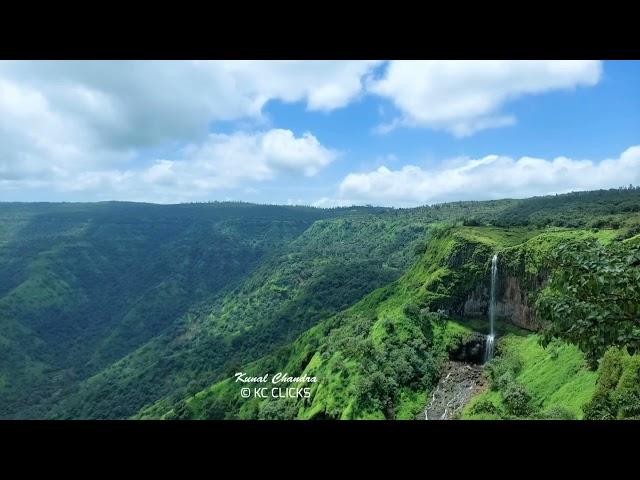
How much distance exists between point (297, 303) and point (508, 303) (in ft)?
142

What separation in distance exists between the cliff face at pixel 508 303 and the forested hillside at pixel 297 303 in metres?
0.38

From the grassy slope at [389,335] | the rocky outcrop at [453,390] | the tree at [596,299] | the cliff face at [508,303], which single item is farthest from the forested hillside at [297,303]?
the rocky outcrop at [453,390]

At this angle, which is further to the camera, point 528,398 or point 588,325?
point 528,398

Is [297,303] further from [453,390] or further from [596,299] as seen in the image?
[596,299]

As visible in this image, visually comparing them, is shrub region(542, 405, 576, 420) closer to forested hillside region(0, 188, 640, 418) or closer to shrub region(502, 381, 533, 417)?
forested hillside region(0, 188, 640, 418)

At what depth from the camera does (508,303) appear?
27.4 meters

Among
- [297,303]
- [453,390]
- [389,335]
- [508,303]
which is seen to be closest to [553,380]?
[453,390]

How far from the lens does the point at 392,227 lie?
10169cm

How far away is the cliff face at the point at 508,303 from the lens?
2592 centimetres

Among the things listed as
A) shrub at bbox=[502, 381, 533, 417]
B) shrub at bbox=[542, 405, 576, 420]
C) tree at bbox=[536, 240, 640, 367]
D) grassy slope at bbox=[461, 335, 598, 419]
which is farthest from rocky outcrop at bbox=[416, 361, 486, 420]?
tree at bbox=[536, 240, 640, 367]

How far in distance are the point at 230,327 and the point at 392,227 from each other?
4230cm

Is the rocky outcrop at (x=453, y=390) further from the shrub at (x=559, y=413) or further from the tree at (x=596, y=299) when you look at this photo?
the tree at (x=596, y=299)
